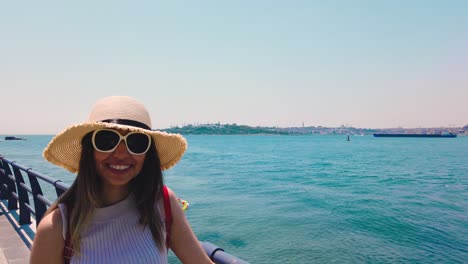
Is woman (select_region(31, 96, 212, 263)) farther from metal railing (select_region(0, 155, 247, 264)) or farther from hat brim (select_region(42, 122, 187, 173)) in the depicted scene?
metal railing (select_region(0, 155, 247, 264))

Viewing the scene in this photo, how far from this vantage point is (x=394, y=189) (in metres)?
31.2

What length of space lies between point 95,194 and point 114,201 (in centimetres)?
15

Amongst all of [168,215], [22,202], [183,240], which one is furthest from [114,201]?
[22,202]

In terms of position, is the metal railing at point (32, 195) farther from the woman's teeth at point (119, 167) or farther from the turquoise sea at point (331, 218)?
the turquoise sea at point (331, 218)

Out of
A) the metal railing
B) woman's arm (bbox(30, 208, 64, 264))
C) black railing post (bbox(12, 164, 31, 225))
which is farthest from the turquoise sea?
woman's arm (bbox(30, 208, 64, 264))

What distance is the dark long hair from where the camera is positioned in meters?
1.65

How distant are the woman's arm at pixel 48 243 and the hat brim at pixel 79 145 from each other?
42 cm

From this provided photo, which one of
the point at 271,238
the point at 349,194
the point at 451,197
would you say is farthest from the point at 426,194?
the point at 271,238

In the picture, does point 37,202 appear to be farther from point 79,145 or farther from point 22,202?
point 79,145

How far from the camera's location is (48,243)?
1555 mm

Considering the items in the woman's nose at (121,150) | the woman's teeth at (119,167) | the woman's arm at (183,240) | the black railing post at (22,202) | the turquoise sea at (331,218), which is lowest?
the turquoise sea at (331,218)

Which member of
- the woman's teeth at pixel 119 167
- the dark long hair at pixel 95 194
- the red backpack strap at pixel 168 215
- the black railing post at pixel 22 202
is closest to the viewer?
the dark long hair at pixel 95 194

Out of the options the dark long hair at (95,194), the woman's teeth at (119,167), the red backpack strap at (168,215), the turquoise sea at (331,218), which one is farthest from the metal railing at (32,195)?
the turquoise sea at (331,218)

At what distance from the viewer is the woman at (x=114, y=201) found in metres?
1.60
